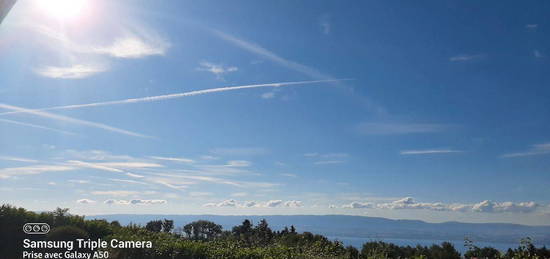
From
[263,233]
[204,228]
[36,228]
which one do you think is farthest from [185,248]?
[204,228]

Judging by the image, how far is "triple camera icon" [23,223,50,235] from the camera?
12.1 m

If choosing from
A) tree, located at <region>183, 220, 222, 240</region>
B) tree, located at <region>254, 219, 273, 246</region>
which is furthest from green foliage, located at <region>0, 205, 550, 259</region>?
tree, located at <region>183, 220, 222, 240</region>

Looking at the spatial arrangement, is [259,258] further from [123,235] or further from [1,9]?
[1,9]

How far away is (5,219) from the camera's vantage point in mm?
12125

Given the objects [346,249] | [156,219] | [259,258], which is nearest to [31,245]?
[259,258]

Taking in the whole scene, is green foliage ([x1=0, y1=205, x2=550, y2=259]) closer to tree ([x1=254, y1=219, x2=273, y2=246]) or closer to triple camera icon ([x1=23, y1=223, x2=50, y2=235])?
triple camera icon ([x1=23, y1=223, x2=50, y2=235])

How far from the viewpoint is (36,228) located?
12398mm

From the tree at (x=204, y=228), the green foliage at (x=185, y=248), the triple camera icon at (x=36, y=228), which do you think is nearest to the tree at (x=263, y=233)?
the tree at (x=204, y=228)

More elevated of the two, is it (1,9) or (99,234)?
(1,9)

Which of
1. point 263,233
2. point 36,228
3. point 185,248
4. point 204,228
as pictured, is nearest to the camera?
point 185,248

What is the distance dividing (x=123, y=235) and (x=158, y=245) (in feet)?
5.31

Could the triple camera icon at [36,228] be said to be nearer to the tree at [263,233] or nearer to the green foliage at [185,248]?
the green foliage at [185,248]

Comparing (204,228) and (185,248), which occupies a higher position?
(185,248)

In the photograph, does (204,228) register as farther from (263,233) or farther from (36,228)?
(36,228)
